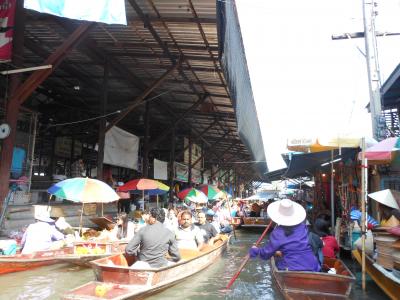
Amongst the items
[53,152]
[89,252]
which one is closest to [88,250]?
[89,252]

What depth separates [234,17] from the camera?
898 cm

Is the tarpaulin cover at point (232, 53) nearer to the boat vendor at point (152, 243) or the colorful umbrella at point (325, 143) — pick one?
the colorful umbrella at point (325, 143)

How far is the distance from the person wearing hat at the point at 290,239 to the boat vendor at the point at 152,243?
1657 millimetres

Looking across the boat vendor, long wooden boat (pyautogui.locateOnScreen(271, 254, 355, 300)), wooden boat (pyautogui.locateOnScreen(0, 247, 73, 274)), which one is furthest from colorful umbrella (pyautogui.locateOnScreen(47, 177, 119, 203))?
long wooden boat (pyautogui.locateOnScreen(271, 254, 355, 300))

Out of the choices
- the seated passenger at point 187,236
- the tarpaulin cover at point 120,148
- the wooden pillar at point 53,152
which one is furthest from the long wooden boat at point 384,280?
the wooden pillar at point 53,152

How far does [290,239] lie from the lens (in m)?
5.71

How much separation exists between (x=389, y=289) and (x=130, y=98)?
13467 mm

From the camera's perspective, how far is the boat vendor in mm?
6551

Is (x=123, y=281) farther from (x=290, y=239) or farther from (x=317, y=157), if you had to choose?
(x=317, y=157)

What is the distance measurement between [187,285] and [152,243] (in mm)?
1915

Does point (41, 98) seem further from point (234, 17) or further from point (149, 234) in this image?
point (149, 234)

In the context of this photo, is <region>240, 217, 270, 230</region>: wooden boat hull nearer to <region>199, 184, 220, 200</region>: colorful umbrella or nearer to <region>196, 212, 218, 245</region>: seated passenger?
<region>199, 184, 220, 200</region>: colorful umbrella

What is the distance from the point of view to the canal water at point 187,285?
7.03m

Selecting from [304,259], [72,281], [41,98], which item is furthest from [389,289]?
[41,98]
